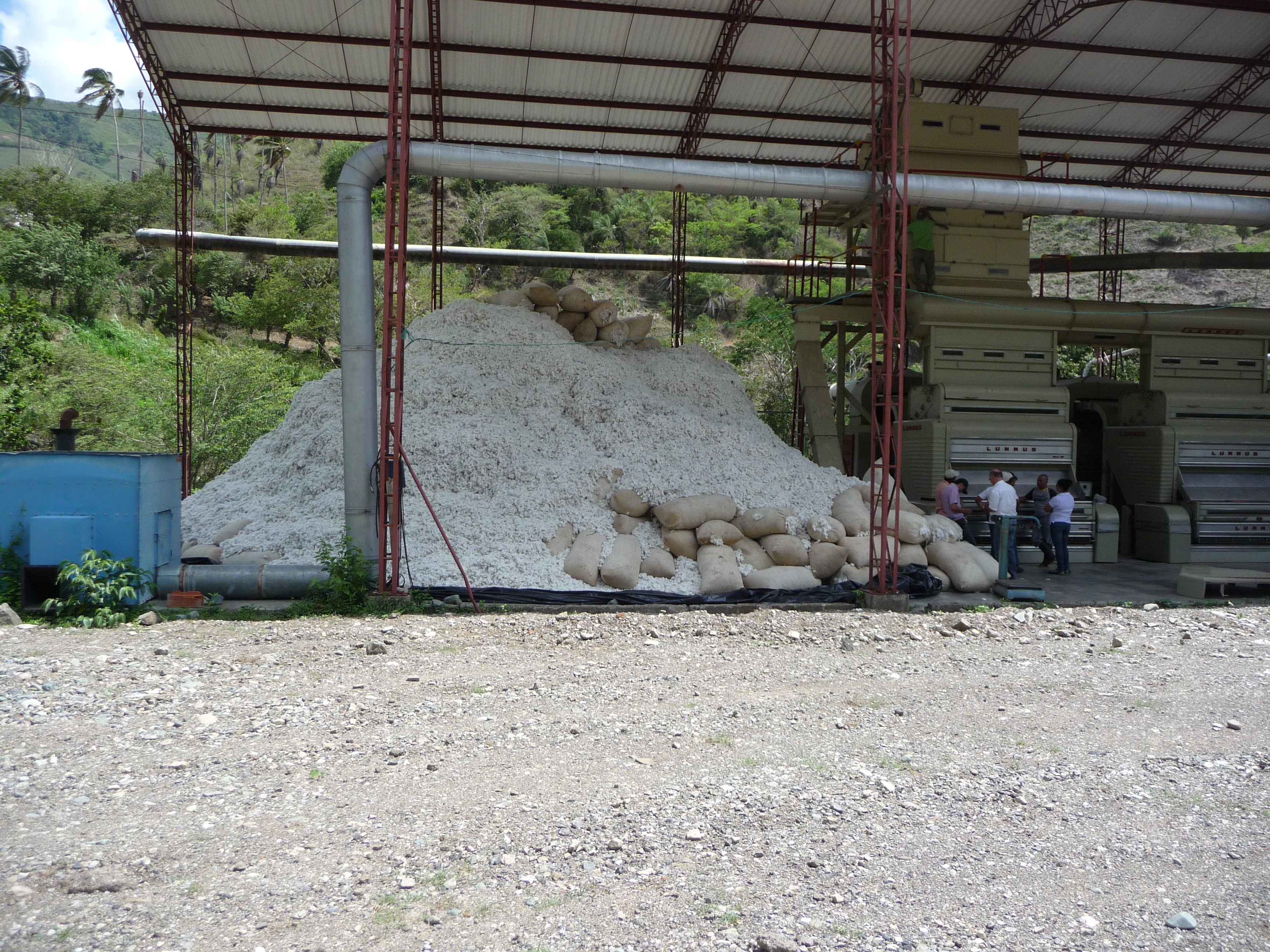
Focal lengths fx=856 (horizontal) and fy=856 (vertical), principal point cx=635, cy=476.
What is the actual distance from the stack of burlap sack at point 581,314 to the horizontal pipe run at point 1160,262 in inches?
323

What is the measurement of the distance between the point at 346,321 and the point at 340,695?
15.8 feet

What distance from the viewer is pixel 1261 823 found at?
4.59 meters

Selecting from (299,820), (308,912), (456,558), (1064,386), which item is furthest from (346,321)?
(1064,386)

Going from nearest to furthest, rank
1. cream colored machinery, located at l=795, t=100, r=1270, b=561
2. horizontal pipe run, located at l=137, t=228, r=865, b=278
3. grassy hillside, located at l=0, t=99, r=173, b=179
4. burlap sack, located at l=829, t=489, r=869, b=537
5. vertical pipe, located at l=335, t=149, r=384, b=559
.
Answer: vertical pipe, located at l=335, t=149, r=384, b=559
burlap sack, located at l=829, t=489, r=869, b=537
cream colored machinery, located at l=795, t=100, r=1270, b=561
horizontal pipe run, located at l=137, t=228, r=865, b=278
grassy hillside, located at l=0, t=99, r=173, b=179

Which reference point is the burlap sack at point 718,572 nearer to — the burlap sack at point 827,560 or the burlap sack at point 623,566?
the burlap sack at point 623,566

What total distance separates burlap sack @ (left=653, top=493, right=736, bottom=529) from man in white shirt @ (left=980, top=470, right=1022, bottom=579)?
3.98m

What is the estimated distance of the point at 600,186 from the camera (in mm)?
11875

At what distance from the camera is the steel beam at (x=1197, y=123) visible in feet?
54.2

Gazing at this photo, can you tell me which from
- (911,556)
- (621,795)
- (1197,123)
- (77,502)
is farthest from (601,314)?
(1197,123)

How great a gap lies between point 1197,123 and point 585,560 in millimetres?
16967

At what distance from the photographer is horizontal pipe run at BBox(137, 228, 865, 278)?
63.3 ft

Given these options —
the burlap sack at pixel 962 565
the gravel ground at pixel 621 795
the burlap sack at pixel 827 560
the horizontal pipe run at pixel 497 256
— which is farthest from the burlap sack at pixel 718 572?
the horizontal pipe run at pixel 497 256

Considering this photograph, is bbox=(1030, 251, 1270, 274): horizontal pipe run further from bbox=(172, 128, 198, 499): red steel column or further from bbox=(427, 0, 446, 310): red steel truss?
bbox=(172, 128, 198, 499): red steel column

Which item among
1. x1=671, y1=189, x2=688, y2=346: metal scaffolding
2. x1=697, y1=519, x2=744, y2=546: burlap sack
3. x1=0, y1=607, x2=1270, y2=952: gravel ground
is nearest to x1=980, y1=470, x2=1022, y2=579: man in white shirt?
x1=0, y1=607, x2=1270, y2=952: gravel ground
